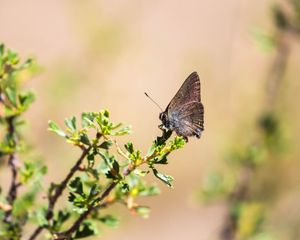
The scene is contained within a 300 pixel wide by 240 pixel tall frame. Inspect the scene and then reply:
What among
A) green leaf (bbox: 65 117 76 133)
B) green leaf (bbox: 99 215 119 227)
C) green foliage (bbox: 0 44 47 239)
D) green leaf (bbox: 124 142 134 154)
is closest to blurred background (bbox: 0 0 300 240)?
green foliage (bbox: 0 44 47 239)

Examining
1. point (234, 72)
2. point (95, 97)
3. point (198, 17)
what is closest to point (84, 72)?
point (234, 72)

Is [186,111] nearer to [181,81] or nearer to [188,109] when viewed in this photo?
[188,109]

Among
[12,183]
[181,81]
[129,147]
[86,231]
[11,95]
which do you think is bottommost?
[86,231]

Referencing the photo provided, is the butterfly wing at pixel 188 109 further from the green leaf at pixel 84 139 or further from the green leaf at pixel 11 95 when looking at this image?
the green leaf at pixel 11 95

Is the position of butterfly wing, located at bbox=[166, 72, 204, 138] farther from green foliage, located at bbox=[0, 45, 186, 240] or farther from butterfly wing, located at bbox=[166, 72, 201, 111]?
green foliage, located at bbox=[0, 45, 186, 240]

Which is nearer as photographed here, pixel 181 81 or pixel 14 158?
pixel 14 158

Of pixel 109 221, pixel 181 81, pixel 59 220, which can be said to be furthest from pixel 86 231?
pixel 181 81

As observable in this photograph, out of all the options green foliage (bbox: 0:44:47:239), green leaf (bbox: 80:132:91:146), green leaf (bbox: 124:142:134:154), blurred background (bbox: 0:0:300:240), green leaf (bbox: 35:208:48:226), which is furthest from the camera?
blurred background (bbox: 0:0:300:240)
